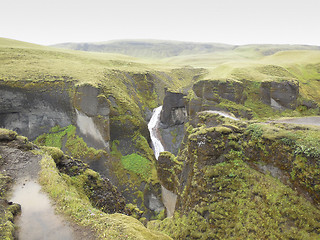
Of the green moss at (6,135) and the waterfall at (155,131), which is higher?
the green moss at (6,135)

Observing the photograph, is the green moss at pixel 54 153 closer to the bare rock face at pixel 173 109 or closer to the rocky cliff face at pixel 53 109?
the rocky cliff face at pixel 53 109

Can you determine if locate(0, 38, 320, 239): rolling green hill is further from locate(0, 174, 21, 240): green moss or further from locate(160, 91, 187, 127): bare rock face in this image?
locate(0, 174, 21, 240): green moss

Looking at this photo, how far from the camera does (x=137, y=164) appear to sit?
93.5 feet

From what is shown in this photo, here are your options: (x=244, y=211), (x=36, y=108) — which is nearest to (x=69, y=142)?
(x=36, y=108)

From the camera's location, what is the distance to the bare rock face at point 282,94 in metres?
25.7

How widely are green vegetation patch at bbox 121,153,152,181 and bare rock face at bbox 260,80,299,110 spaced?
64.9ft

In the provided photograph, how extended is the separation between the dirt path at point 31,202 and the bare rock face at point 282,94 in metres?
27.6

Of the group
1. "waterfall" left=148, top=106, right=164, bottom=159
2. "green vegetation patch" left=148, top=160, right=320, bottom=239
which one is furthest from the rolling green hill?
"waterfall" left=148, top=106, right=164, bottom=159

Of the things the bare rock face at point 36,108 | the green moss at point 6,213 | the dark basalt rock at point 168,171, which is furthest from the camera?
the bare rock face at point 36,108

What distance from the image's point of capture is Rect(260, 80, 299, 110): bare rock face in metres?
25.7

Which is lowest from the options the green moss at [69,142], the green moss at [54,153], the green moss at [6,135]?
the green moss at [69,142]

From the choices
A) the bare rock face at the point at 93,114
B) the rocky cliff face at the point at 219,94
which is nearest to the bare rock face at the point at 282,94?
the rocky cliff face at the point at 219,94

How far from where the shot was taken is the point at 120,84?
38.8 meters

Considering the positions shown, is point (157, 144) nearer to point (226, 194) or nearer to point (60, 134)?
point (60, 134)
